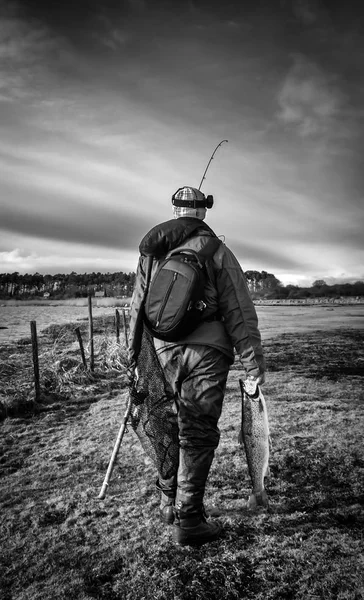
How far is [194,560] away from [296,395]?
15.9ft

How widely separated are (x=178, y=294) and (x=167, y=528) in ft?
5.90

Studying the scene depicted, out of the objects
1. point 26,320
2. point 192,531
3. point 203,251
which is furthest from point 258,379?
point 26,320

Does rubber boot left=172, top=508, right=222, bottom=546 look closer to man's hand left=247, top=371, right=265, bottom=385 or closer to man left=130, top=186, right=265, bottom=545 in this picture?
man left=130, top=186, right=265, bottom=545

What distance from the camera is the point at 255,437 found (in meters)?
2.88

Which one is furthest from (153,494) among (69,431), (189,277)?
(69,431)

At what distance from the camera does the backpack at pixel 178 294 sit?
8.56ft

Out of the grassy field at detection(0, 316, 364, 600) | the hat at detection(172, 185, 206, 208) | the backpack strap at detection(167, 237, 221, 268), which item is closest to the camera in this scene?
the grassy field at detection(0, 316, 364, 600)

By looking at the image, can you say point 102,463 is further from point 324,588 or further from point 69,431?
point 324,588

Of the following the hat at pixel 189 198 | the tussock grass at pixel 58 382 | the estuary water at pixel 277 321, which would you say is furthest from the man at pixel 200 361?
the estuary water at pixel 277 321

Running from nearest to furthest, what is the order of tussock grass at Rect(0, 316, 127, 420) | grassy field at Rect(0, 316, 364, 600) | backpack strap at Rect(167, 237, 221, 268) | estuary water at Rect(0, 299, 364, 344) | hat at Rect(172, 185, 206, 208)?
grassy field at Rect(0, 316, 364, 600) < backpack strap at Rect(167, 237, 221, 268) < hat at Rect(172, 185, 206, 208) < tussock grass at Rect(0, 316, 127, 420) < estuary water at Rect(0, 299, 364, 344)

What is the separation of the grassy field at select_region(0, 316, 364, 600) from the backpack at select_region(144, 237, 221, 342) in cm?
149

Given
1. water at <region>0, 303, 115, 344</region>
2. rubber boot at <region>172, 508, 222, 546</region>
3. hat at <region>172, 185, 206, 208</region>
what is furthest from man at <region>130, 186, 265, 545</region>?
water at <region>0, 303, 115, 344</region>

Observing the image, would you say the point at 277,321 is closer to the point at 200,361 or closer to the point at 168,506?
the point at 168,506

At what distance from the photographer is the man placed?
2.66m
